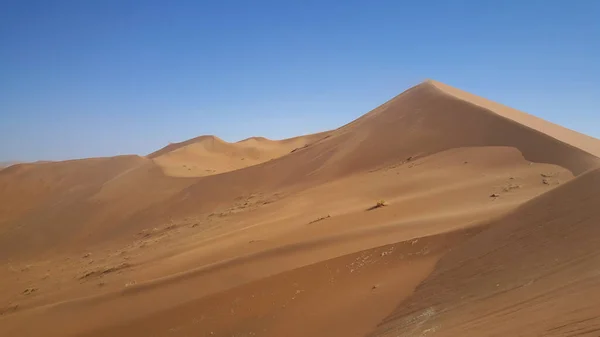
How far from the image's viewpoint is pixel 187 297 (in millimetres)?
9328

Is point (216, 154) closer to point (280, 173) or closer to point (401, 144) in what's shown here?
point (280, 173)

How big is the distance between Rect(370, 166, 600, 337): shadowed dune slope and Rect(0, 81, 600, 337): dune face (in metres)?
0.03

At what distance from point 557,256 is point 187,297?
6.59 meters

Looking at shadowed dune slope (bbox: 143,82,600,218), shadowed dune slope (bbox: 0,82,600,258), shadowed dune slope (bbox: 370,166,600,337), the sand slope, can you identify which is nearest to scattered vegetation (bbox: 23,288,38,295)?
shadowed dune slope (bbox: 0,82,600,258)

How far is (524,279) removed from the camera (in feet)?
20.0

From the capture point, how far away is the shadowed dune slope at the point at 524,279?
16.0 ft

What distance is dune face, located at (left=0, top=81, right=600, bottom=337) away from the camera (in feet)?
20.9

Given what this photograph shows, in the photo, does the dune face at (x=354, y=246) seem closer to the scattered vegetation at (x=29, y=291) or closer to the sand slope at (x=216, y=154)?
the scattered vegetation at (x=29, y=291)

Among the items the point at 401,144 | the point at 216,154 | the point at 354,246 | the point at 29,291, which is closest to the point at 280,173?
the point at 401,144

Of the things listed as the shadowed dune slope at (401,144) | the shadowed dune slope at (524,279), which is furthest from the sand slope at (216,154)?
the shadowed dune slope at (524,279)

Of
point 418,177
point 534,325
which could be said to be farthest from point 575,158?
point 534,325

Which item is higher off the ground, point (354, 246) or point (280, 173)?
point (280, 173)

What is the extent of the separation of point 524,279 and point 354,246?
3.89 m

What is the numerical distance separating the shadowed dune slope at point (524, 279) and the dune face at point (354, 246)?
0.03 m
